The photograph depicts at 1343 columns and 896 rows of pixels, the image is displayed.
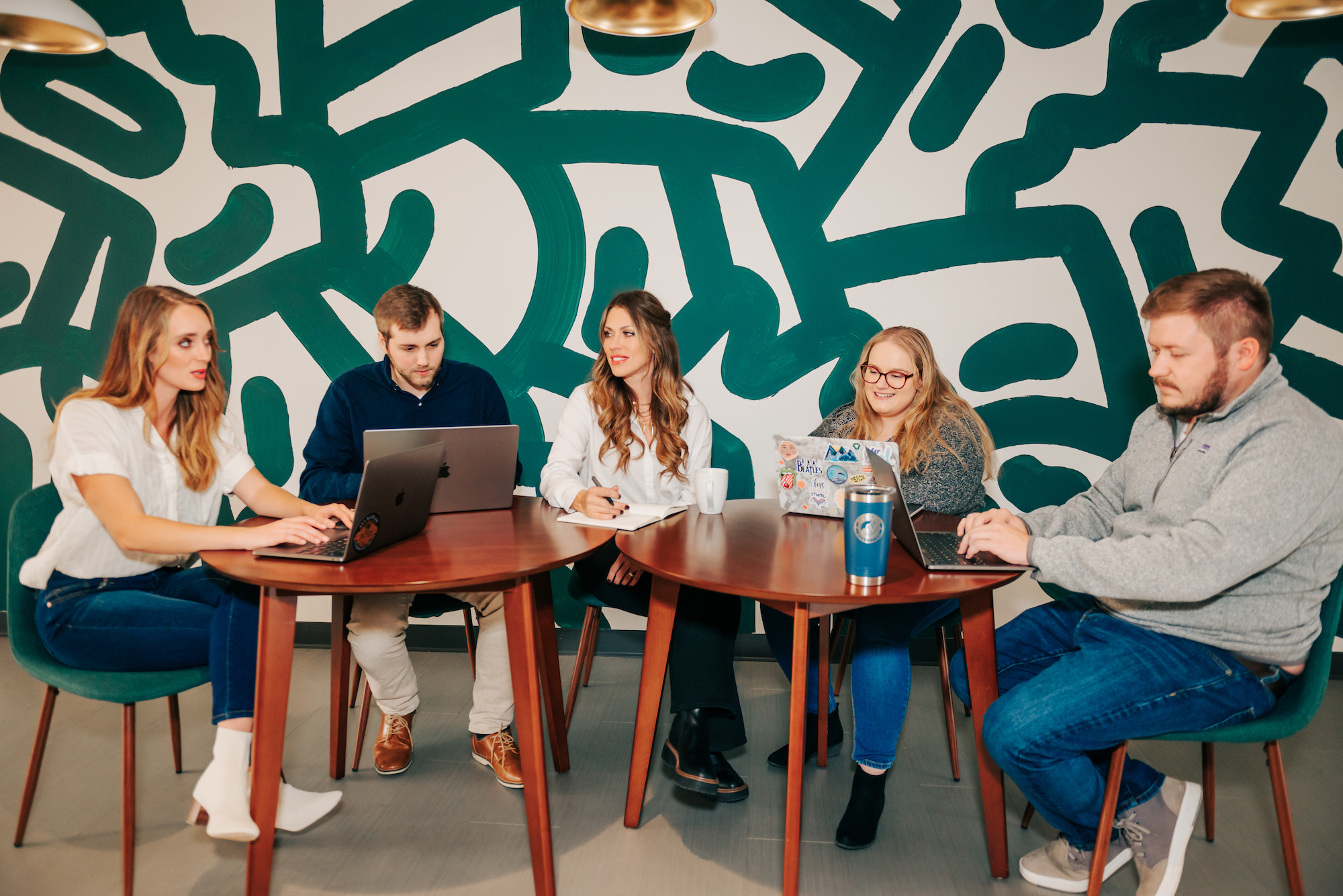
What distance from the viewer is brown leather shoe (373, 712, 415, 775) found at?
2.24 meters

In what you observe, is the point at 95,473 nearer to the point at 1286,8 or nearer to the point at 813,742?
the point at 813,742

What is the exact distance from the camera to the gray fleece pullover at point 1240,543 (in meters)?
1.42

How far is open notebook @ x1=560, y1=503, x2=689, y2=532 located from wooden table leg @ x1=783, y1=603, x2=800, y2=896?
0.52m

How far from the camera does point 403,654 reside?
2.30 m

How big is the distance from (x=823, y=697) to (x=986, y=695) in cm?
62

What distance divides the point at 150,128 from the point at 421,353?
1.78 metres

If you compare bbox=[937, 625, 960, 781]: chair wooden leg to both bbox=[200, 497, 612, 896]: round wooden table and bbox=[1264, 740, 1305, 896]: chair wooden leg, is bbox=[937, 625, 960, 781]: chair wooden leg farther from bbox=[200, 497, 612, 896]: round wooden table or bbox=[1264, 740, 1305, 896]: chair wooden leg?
bbox=[200, 497, 612, 896]: round wooden table

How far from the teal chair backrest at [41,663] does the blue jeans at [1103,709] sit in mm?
1777

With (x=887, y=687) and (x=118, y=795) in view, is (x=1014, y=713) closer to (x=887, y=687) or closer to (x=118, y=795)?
(x=887, y=687)

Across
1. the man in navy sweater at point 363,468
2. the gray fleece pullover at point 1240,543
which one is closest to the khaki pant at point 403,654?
the man in navy sweater at point 363,468

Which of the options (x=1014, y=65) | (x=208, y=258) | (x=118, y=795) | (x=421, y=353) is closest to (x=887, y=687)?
(x=421, y=353)

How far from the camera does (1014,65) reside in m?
2.78

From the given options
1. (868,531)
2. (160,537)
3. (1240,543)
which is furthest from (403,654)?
(1240,543)

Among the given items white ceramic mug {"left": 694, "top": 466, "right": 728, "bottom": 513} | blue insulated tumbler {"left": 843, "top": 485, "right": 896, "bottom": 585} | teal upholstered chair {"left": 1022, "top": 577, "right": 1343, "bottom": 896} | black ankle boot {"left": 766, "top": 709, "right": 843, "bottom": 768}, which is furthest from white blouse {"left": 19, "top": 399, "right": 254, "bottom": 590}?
teal upholstered chair {"left": 1022, "top": 577, "right": 1343, "bottom": 896}
